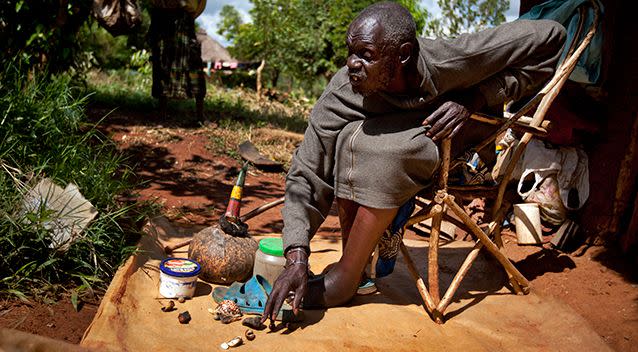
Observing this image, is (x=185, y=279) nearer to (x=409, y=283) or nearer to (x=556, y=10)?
(x=409, y=283)

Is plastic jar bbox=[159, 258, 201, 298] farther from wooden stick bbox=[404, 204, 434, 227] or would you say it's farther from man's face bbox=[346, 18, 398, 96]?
man's face bbox=[346, 18, 398, 96]

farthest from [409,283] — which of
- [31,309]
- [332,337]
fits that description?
[31,309]

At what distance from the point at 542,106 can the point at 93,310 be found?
246cm

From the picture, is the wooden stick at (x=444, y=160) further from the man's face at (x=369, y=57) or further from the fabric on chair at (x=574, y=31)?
the fabric on chair at (x=574, y=31)

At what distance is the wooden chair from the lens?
2713 millimetres

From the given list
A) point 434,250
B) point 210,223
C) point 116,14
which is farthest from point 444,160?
point 116,14

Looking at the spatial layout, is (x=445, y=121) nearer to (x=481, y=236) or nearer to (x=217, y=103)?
(x=481, y=236)

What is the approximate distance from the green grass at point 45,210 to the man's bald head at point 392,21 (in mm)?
1702

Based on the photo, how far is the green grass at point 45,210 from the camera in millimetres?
2664

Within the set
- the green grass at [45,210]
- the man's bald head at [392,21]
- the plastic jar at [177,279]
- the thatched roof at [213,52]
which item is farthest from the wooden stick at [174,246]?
the thatched roof at [213,52]

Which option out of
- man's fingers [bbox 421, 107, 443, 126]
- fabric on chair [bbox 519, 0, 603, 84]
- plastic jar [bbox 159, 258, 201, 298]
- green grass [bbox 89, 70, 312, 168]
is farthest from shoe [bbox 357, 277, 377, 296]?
green grass [bbox 89, 70, 312, 168]

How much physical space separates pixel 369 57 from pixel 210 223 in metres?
2.29

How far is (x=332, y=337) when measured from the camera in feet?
8.14

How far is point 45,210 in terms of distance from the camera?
9.14 feet
